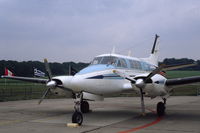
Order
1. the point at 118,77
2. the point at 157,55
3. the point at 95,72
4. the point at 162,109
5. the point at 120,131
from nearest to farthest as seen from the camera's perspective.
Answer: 1. the point at 120,131
2. the point at 95,72
3. the point at 118,77
4. the point at 162,109
5. the point at 157,55

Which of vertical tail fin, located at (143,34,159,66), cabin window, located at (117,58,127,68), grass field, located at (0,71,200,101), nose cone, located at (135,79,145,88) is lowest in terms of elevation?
grass field, located at (0,71,200,101)

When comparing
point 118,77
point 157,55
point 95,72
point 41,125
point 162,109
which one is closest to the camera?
point 41,125

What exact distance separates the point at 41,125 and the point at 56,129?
1095mm

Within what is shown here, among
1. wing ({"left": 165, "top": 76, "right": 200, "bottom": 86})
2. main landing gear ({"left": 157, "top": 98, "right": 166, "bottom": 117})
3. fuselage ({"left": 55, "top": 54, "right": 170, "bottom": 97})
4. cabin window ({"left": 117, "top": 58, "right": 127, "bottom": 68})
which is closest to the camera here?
fuselage ({"left": 55, "top": 54, "right": 170, "bottom": 97})

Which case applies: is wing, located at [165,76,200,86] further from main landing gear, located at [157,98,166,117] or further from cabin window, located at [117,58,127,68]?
cabin window, located at [117,58,127,68]

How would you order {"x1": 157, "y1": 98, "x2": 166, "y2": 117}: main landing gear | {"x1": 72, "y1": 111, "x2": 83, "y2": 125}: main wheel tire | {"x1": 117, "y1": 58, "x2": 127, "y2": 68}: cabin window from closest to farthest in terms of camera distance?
{"x1": 72, "y1": 111, "x2": 83, "y2": 125}: main wheel tire, {"x1": 117, "y1": 58, "x2": 127, "y2": 68}: cabin window, {"x1": 157, "y1": 98, "x2": 166, "y2": 117}: main landing gear

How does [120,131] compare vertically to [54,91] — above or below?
below

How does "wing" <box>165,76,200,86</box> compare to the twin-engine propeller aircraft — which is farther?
"wing" <box>165,76,200,86</box>

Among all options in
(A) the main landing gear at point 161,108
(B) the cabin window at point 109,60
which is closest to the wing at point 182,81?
(A) the main landing gear at point 161,108

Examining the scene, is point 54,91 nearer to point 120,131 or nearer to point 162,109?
point 120,131

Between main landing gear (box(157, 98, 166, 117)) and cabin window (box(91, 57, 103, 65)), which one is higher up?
cabin window (box(91, 57, 103, 65))

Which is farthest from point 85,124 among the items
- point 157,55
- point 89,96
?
point 157,55

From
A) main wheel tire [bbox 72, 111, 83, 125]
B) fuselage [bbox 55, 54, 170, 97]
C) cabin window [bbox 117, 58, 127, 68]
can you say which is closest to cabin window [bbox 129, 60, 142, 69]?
fuselage [bbox 55, 54, 170, 97]

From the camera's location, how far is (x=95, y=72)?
10828 mm
